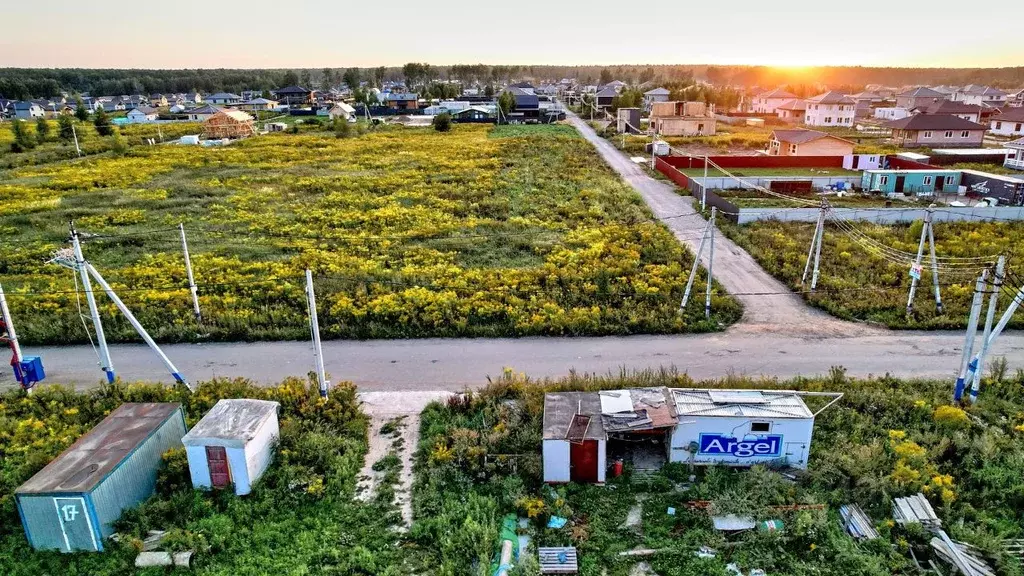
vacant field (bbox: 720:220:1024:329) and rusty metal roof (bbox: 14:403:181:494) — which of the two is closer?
rusty metal roof (bbox: 14:403:181:494)

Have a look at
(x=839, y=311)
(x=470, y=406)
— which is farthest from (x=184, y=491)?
(x=839, y=311)

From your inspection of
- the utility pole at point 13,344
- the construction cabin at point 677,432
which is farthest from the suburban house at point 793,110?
the utility pole at point 13,344

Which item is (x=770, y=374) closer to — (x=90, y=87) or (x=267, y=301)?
(x=267, y=301)

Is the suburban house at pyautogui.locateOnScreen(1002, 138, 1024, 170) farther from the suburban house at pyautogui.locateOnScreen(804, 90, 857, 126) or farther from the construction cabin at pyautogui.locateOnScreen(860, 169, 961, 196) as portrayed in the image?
the suburban house at pyautogui.locateOnScreen(804, 90, 857, 126)

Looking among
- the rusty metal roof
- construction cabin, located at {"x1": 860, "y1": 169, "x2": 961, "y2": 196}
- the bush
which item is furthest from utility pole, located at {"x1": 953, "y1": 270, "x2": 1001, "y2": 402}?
the bush

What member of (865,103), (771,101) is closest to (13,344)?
(771,101)

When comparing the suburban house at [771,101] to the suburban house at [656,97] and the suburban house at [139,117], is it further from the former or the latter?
the suburban house at [139,117]
